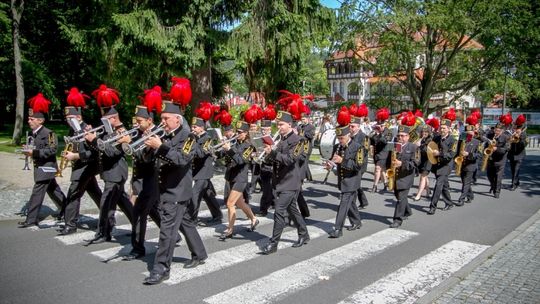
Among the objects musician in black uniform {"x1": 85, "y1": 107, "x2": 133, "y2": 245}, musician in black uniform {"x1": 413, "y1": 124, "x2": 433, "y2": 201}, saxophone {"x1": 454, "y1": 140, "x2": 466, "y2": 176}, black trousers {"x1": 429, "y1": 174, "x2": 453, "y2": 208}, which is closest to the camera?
musician in black uniform {"x1": 85, "y1": 107, "x2": 133, "y2": 245}

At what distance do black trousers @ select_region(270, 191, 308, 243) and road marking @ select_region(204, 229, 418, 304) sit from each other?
2.06 ft

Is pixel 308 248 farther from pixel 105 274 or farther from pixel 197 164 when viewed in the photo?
pixel 105 274

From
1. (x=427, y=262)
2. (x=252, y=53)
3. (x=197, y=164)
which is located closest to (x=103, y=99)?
(x=197, y=164)

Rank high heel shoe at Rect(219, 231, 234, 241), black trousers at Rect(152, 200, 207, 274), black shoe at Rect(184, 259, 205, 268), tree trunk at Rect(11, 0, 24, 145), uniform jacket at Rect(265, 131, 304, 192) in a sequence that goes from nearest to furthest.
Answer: black trousers at Rect(152, 200, 207, 274)
black shoe at Rect(184, 259, 205, 268)
uniform jacket at Rect(265, 131, 304, 192)
high heel shoe at Rect(219, 231, 234, 241)
tree trunk at Rect(11, 0, 24, 145)

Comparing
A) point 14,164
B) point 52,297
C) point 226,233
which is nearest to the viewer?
point 52,297

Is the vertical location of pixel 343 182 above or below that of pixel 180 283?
above

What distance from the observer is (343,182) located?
8.38 m

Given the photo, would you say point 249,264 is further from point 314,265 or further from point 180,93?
point 180,93

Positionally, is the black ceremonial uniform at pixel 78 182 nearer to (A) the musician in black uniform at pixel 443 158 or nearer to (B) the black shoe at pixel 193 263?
(B) the black shoe at pixel 193 263

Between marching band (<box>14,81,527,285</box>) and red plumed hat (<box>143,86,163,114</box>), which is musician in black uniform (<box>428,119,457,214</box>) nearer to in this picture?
marching band (<box>14,81,527,285</box>)

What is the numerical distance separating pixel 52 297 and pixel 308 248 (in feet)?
12.8

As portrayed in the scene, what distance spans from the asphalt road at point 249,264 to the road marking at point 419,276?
0.06 m

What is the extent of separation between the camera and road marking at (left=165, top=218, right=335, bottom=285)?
241 inches

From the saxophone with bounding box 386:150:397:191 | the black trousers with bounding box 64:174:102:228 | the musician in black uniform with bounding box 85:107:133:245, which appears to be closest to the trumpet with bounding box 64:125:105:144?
the musician in black uniform with bounding box 85:107:133:245
